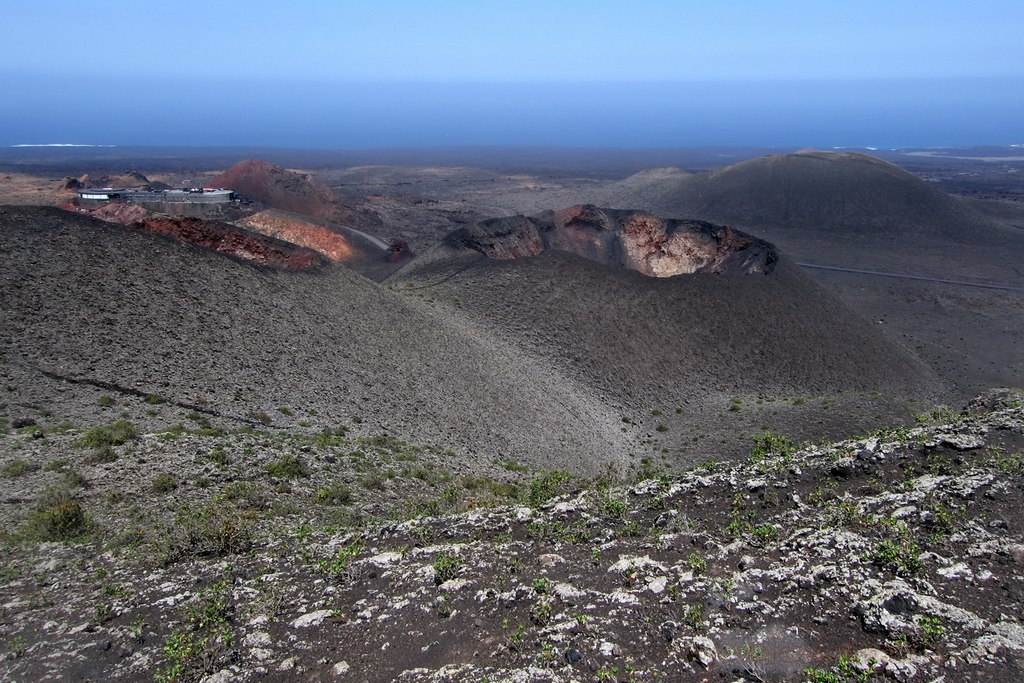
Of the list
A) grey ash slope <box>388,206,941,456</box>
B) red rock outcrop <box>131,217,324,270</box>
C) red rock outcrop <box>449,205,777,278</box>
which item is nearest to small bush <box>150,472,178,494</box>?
red rock outcrop <box>131,217,324,270</box>

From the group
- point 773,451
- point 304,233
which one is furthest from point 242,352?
point 304,233

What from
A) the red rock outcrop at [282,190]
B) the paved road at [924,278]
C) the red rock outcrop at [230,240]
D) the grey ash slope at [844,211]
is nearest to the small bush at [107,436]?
the red rock outcrop at [230,240]

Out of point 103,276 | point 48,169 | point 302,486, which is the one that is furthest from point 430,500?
point 48,169

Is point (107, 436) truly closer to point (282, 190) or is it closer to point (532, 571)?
point (532, 571)

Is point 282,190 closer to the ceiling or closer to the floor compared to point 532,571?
closer to the ceiling

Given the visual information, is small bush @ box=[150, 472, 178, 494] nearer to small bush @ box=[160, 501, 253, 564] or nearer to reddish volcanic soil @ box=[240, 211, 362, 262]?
small bush @ box=[160, 501, 253, 564]

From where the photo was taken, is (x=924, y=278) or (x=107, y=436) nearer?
(x=107, y=436)

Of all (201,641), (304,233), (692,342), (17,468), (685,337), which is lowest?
(692,342)
